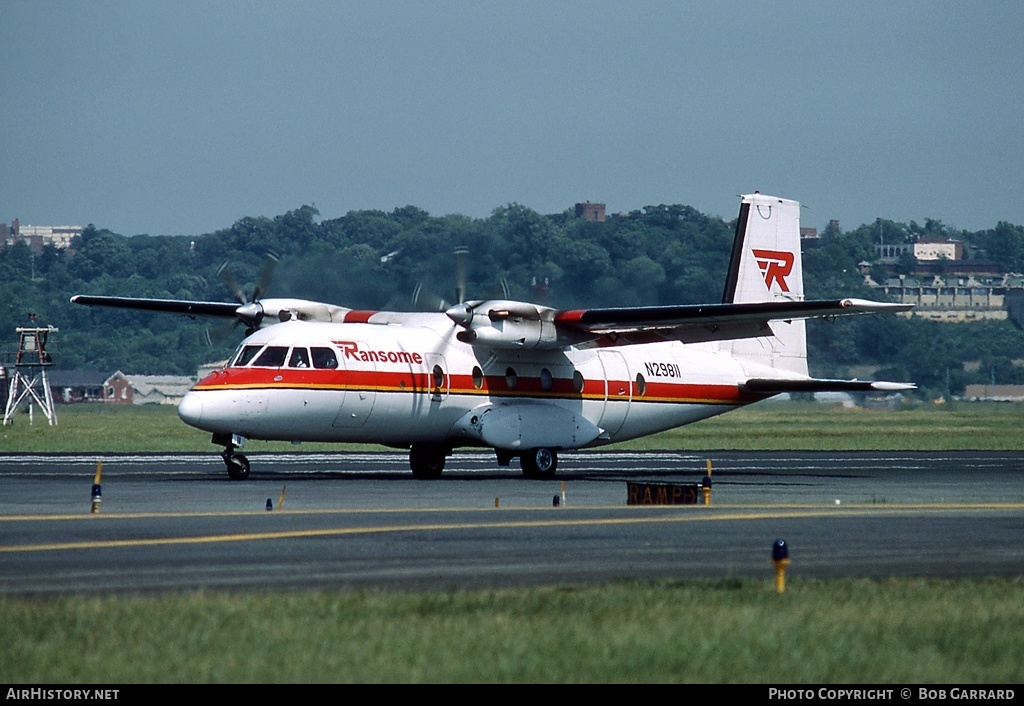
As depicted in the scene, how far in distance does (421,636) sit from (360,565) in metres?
4.05

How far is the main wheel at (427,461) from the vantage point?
3231 centimetres

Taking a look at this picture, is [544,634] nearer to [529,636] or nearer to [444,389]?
[529,636]

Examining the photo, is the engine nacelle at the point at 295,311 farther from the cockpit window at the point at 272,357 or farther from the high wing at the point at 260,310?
the cockpit window at the point at 272,357

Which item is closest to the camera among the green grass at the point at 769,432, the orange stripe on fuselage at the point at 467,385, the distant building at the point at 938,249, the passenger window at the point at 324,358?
the orange stripe on fuselage at the point at 467,385

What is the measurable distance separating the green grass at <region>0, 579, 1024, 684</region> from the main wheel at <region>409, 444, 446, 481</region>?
19.0 meters

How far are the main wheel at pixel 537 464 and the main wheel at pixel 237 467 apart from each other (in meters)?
6.48

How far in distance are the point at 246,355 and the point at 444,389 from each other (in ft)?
15.0

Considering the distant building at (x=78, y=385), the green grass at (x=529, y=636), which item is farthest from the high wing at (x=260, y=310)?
the distant building at (x=78, y=385)

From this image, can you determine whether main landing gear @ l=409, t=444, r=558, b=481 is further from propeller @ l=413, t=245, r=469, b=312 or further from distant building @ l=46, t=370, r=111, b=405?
distant building @ l=46, t=370, r=111, b=405

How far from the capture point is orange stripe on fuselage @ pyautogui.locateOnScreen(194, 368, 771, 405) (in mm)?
28609

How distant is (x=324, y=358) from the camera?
97.2 feet

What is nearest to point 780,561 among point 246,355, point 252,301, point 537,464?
point 246,355

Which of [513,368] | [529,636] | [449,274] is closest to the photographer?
[529,636]
